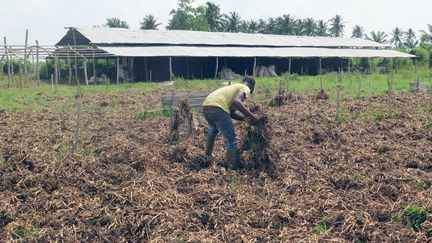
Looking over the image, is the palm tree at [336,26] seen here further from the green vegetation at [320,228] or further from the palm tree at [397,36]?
the green vegetation at [320,228]

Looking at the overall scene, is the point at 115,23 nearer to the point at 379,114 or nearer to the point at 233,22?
the point at 233,22

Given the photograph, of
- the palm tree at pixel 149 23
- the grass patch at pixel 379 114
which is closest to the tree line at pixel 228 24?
the palm tree at pixel 149 23

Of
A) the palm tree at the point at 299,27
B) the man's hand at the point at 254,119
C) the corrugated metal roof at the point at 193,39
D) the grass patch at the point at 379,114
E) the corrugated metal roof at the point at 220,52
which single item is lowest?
the grass patch at the point at 379,114

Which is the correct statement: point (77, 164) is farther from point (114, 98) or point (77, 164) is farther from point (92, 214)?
point (114, 98)

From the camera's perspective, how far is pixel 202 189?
545 centimetres

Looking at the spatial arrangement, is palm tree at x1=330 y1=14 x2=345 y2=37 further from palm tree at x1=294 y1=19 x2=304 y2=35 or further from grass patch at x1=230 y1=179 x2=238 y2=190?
grass patch at x1=230 y1=179 x2=238 y2=190

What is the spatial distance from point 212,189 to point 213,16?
178ft

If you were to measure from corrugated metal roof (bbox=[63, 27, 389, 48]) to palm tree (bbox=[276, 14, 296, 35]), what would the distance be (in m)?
16.9

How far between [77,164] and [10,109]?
7587mm

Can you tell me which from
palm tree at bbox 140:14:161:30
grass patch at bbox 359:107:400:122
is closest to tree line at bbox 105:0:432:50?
palm tree at bbox 140:14:161:30

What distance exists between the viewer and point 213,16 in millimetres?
57969

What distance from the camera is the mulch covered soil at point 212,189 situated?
171 inches

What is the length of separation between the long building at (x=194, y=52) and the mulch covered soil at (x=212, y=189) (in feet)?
59.6

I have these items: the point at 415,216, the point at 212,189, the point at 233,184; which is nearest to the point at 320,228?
the point at 415,216
